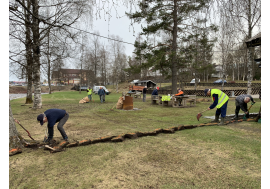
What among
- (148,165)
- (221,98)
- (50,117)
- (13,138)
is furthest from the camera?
(221,98)

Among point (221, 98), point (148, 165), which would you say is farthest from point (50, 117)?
point (221, 98)

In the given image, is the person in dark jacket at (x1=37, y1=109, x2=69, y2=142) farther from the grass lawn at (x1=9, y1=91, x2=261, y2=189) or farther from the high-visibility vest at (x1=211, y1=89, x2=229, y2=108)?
the high-visibility vest at (x1=211, y1=89, x2=229, y2=108)

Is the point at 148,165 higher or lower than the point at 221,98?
lower

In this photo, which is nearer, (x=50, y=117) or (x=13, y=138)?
(x=13, y=138)

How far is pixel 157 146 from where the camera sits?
4.64m

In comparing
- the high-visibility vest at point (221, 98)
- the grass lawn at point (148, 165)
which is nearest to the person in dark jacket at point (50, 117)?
the grass lawn at point (148, 165)

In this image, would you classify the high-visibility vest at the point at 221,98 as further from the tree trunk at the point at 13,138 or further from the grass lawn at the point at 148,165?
the tree trunk at the point at 13,138

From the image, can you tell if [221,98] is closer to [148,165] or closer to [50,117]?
[148,165]

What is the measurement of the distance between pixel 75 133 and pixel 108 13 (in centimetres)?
443

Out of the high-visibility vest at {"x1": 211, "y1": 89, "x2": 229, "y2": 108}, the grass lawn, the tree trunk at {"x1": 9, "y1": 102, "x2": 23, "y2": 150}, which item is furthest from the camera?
the high-visibility vest at {"x1": 211, "y1": 89, "x2": 229, "y2": 108}

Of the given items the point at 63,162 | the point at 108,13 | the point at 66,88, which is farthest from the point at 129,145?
the point at 66,88

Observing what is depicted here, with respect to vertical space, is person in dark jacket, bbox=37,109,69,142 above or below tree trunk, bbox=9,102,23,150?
above

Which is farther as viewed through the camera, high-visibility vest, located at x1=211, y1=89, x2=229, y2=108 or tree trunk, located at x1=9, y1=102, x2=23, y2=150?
high-visibility vest, located at x1=211, y1=89, x2=229, y2=108

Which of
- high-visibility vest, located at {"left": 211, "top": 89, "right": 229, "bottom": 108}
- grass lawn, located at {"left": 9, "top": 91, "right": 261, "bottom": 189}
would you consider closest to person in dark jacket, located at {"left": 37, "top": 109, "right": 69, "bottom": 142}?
grass lawn, located at {"left": 9, "top": 91, "right": 261, "bottom": 189}
